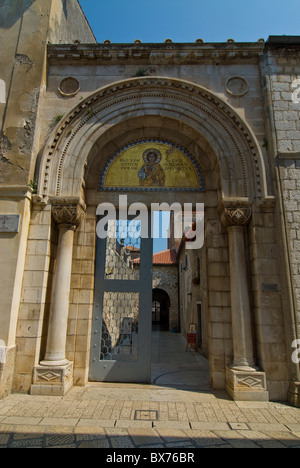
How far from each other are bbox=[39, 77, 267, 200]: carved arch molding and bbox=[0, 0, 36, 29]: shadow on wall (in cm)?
253

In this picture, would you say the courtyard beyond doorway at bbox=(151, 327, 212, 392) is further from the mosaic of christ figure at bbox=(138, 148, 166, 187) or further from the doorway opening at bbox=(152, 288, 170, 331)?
the doorway opening at bbox=(152, 288, 170, 331)

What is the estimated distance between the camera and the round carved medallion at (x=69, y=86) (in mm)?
6243

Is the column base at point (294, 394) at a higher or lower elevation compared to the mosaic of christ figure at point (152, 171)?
lower

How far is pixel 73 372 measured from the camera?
537 centimetres

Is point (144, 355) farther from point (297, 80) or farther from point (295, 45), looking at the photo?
point (295, 45)

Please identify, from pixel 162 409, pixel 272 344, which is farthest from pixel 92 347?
pixel 272 344

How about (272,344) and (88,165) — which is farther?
(88,165)

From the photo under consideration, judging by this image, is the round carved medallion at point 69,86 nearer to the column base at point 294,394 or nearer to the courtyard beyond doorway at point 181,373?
the courtyard beyond doorway at point 181,373

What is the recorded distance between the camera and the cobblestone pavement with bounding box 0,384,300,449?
10.6 feet

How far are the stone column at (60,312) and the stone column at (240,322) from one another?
2.87m

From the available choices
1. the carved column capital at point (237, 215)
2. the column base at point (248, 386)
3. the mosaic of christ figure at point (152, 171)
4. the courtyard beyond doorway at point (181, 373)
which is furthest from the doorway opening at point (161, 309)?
the column base at point (248, 386)

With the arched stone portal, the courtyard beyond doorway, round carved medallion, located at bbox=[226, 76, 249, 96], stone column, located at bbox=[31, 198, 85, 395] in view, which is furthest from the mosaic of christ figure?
the courtyard beyond doorway

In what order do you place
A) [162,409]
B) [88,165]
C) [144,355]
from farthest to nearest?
[88,165] → [144,355] → [162,409]
